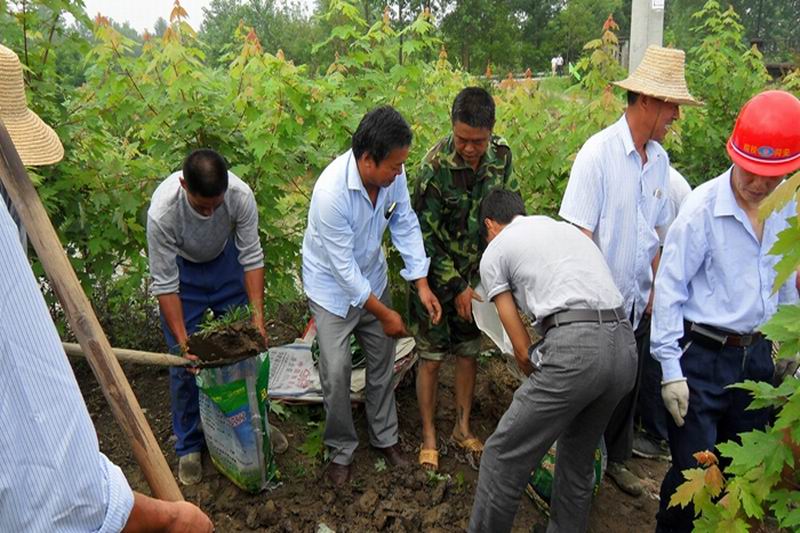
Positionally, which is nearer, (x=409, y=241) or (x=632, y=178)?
(x=632, y=178)

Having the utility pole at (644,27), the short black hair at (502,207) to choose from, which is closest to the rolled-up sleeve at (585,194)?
the short black hair at (502,207)

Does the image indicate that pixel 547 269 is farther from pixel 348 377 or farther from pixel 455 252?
pixel 348 377

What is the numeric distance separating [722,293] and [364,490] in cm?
204

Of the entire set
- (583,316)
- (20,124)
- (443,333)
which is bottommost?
(443,333)

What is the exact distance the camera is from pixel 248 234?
3.54m

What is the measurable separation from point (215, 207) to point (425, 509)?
185 centimetres

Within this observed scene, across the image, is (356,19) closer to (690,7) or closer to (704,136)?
(704,136)

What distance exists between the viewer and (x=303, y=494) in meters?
3.47

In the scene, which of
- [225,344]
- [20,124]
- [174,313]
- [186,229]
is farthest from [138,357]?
[20,124]

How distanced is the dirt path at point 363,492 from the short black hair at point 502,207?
4.84 feet

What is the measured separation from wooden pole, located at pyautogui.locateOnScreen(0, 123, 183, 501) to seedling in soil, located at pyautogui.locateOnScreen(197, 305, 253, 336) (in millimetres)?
1191

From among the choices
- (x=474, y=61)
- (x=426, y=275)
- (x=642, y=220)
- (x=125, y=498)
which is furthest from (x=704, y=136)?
(x=474, y=61)

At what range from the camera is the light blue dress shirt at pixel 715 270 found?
2.61 meters

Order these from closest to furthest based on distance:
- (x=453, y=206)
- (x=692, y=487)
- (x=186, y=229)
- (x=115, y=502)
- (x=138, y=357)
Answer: (x=115, y=502) < (x=692, y=487) < (x=138, y=357) < (x=186, y=229) < (x=453, y=206)
